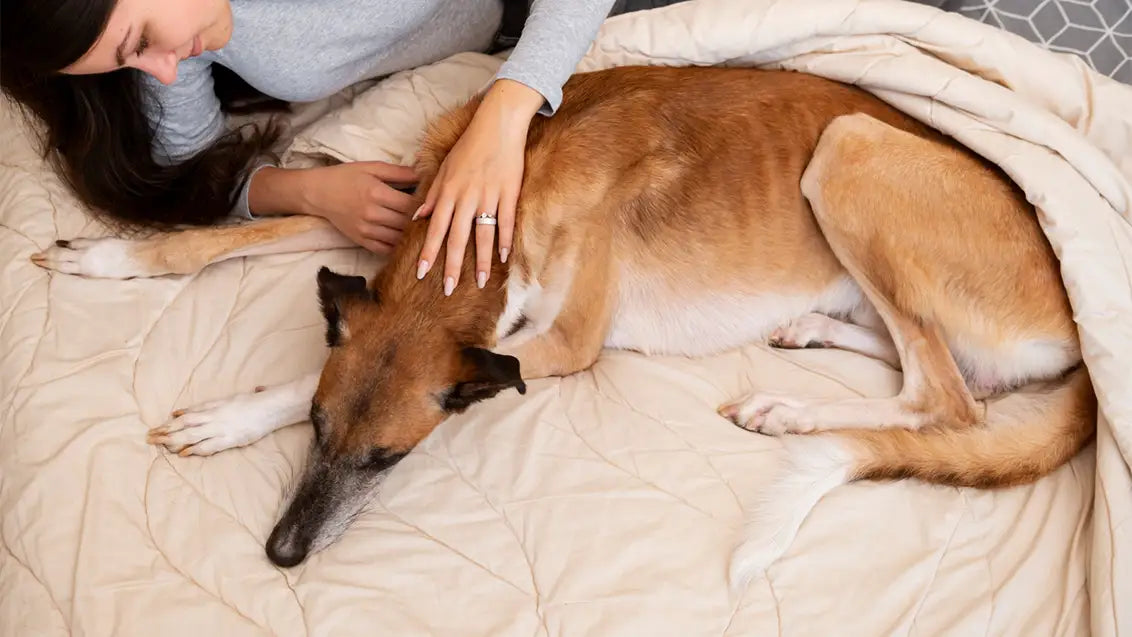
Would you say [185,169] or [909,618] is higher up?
[185,169]

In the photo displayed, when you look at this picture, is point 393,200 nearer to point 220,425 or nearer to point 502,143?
point 502,143

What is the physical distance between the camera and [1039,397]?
2031mm

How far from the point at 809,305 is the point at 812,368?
20 centimetres

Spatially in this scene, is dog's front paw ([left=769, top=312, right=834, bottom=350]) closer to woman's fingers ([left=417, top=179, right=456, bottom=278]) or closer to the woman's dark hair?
woman's fingers ([left=417, top=179, right=456, bottom=278])

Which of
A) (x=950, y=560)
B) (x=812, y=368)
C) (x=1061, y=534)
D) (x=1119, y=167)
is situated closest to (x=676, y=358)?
(x=812, y=368)

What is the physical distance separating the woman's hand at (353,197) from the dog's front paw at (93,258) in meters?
0.37

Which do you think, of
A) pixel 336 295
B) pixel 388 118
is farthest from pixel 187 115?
pixel 336 295

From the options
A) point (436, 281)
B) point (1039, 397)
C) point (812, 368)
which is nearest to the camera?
point (436, 281)

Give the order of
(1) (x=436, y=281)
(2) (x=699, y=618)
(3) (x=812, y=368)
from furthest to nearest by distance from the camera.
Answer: (3) (x=812, y=368) < (1) (x=436, y=281) < (2) (x=699, y=618)

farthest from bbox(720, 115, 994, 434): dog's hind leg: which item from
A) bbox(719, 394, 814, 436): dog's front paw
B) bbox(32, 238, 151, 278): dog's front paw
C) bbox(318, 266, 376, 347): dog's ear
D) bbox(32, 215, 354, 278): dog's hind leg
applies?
bbox(32, 238, 151, 278): dog's front paw

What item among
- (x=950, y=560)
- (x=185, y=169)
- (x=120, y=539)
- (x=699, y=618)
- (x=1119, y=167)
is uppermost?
(x=1119, y=167)

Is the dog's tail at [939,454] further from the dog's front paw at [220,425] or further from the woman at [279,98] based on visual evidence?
the dog's front paw at [220,425]

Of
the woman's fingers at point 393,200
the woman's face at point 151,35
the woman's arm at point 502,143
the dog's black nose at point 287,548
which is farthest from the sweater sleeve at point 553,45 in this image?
the dog's black nose at point 287,548

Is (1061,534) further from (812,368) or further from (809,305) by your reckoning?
(809,305)
